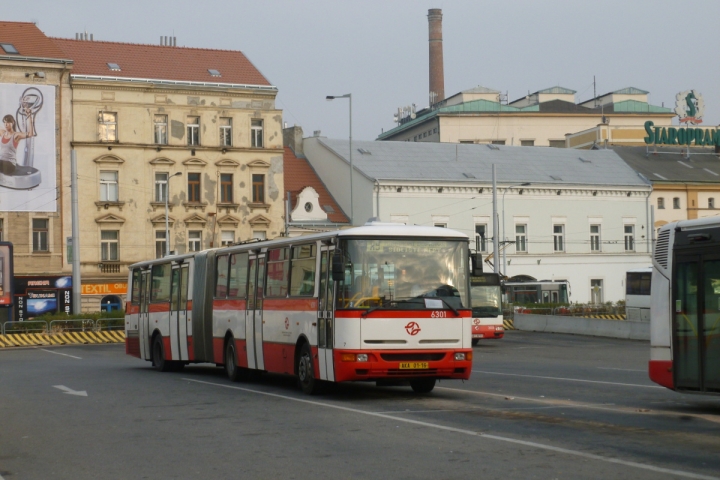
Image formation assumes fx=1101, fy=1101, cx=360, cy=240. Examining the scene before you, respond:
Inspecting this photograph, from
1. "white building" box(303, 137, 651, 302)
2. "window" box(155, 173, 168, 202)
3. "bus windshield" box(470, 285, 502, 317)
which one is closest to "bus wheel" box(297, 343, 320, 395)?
"bus windshield" box(470, 285, 502, 317)

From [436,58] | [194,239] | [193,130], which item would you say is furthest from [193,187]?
[436,58]

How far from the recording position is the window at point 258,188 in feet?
218

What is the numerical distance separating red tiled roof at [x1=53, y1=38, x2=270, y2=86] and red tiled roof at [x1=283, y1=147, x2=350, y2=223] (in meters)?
8.57

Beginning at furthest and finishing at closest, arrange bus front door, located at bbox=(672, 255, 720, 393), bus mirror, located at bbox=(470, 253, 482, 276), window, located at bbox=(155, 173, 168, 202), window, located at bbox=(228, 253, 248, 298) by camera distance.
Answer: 1. window, located at bbox=(155, 173, 168, 202)
2. window, located at bbox=(228, 253, 248, 298)
3. bus mirror, located at bbox=(470, 253, 482, 276)
4. bus front door, located at bbox=(672, 255, 720, 393)

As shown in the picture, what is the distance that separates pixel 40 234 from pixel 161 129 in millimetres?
9220

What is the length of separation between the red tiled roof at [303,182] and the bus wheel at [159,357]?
42.4 metres

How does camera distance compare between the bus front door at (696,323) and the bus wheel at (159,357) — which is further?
the bus wheel at (159,357)

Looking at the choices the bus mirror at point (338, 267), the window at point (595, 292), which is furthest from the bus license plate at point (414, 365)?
the window at point (595, 292)

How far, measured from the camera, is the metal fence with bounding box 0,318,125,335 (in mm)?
49250

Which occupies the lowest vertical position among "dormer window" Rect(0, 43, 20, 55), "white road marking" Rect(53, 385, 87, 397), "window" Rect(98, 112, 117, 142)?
"white road marking" Rect(53, 385, 87, 397)

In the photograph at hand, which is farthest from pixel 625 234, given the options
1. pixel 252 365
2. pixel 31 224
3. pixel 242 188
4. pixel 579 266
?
pixel 252 365

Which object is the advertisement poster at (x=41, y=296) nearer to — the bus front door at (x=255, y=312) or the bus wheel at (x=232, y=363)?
the bus wheel at (x=232, y=363)

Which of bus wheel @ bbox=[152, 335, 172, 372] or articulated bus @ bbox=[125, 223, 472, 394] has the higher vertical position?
articulated bus @ bbox=[125, 223, 472, 394]

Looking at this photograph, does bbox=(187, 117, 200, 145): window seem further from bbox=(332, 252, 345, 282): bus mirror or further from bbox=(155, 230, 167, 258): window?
bbox=(332, 252, 345, 282): bus mirror
